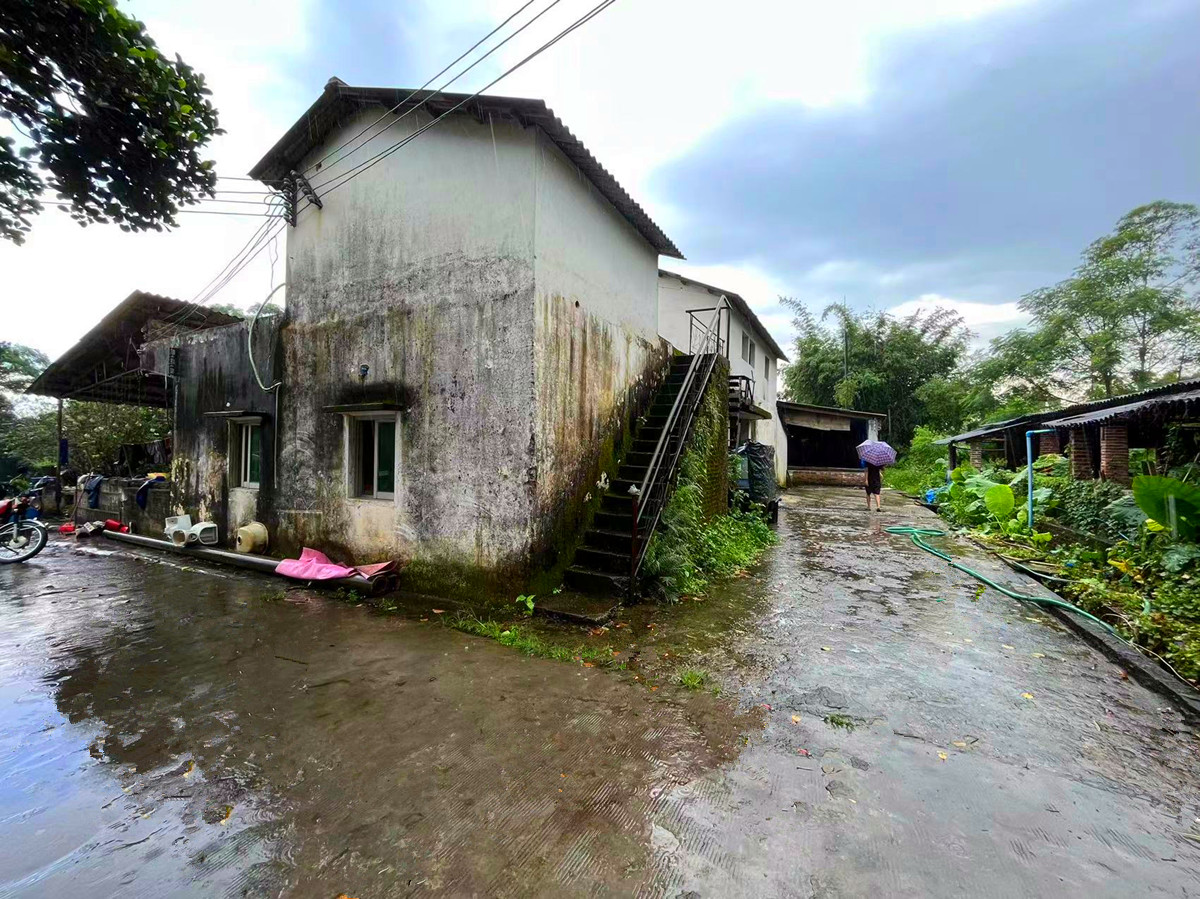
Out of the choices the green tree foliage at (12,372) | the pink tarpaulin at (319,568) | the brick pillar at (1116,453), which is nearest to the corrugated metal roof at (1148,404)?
the brick pillar at (1116,453)

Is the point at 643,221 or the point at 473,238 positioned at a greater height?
the point at 643,221

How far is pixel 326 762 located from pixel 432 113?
6.68 metres

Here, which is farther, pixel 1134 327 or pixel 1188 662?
pixel 1134 327

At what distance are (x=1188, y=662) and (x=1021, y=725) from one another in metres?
1.98

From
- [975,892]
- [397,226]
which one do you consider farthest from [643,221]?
[975,892]

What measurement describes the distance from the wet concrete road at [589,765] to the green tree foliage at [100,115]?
408 cm

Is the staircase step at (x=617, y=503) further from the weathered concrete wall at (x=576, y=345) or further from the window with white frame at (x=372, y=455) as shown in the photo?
the window with white frame at (x=372, y=455)

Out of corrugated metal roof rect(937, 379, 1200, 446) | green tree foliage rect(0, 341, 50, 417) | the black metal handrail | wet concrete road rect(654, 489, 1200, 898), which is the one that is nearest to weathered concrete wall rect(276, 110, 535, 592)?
the black metal handrail

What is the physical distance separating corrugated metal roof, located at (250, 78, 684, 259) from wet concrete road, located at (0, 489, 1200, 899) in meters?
5.47

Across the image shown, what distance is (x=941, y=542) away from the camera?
30.5 feet

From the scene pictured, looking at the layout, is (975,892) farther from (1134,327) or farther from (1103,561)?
(1134,327)

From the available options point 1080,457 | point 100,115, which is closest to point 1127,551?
point 1080,457

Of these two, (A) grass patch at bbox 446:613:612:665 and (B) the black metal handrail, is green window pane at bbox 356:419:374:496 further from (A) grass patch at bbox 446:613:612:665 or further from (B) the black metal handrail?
(B) the black metal handrail

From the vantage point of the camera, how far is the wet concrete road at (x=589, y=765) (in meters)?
2.06
